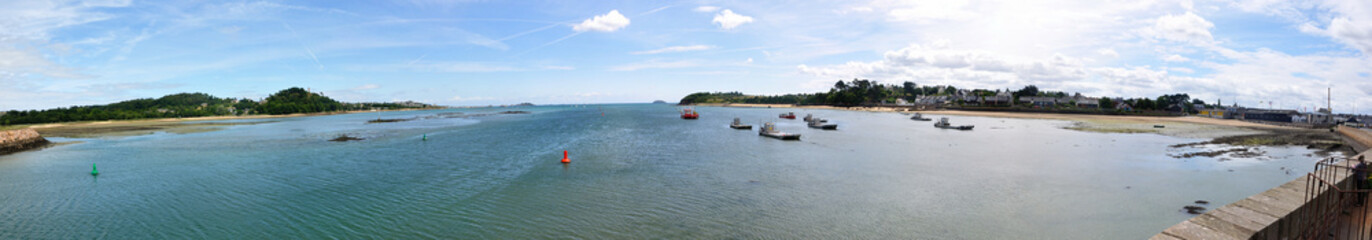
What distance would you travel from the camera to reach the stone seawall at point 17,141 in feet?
100

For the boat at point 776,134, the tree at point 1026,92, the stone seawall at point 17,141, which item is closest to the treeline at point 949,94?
the tree at point 1026,92

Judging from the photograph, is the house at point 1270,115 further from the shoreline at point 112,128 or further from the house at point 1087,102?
the shoreline at point 112,128

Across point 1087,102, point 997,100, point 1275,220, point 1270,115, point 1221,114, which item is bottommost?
point 1275,220

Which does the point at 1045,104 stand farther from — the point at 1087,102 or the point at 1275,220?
the point at 1275,220

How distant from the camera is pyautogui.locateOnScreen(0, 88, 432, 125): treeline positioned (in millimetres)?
72750

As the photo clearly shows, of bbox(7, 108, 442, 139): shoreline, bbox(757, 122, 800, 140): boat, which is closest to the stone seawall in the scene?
bbox(7, 108, 442, 139): shoreline

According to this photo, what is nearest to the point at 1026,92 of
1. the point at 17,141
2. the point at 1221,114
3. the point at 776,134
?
the point at 1221,114

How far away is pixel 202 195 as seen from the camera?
16297 millimetres

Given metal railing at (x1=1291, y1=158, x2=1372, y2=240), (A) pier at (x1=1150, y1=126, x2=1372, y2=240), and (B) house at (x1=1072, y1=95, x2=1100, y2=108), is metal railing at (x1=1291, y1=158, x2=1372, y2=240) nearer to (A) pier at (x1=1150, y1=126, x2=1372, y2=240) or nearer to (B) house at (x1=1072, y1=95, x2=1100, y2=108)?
(A) pier at (x1=1150, y1=126, x2=1372, y2=240)

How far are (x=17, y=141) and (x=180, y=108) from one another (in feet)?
300

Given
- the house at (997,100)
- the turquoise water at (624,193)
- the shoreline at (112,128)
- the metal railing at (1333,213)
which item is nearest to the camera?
the metal railing at (1333,213)

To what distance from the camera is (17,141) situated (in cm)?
3200

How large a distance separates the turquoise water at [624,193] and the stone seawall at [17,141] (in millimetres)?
3991

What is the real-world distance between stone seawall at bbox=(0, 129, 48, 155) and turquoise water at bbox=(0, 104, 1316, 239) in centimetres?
399
